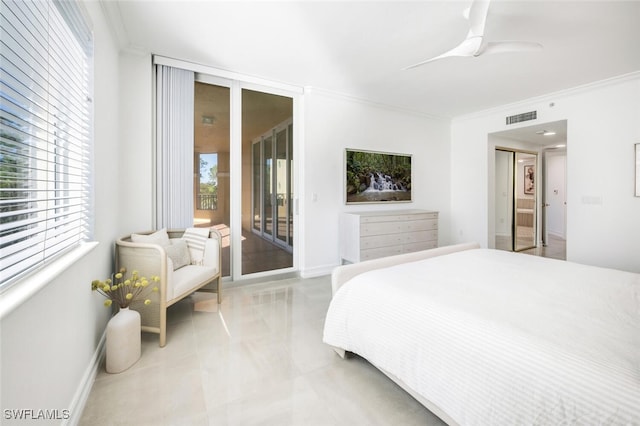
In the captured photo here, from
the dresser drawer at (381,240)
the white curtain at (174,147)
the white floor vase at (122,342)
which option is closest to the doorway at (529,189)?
the dresser drawer at (381,240)

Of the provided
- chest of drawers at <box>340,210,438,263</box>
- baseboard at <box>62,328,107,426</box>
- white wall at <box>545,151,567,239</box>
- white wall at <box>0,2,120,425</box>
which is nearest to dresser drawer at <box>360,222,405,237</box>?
chest of drawers at <box>340,210,438,263</box>

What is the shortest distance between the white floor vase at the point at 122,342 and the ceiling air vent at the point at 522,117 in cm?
579

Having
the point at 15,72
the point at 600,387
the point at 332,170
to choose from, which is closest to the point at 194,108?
the point at 332,170

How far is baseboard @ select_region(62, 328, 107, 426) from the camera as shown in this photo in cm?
A: 147

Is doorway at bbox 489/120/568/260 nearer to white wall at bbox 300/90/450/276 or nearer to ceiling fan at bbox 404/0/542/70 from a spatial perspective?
white wall at bbox 300/90/450/276

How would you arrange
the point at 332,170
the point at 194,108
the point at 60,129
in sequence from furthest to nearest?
1. the point at 332,170
2. the point at 194,108
3. the point at 60,129

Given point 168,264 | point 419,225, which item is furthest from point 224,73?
point 419,225

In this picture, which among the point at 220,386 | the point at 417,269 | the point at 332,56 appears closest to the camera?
the point at 220,386

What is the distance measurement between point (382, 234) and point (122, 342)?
3.21 metres

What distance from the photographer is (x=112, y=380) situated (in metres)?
1.84

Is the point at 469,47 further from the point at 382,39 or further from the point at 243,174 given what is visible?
the point at 243,174

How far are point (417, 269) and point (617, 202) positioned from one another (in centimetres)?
369

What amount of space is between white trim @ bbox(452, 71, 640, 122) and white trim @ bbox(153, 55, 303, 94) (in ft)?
11.1

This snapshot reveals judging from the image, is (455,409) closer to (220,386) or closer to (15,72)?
(220,386)
